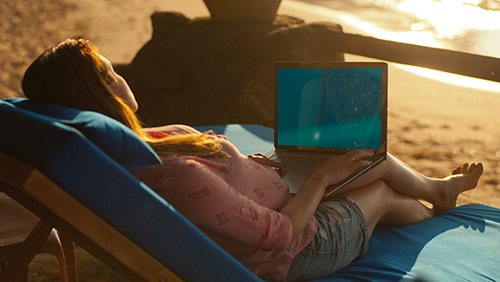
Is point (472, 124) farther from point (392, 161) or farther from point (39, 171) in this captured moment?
point (39, 171)

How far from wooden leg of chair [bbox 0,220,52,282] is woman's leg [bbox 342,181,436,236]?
101 cm

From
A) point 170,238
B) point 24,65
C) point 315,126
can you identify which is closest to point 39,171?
point 170,238

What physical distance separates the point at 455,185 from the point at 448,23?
660cm

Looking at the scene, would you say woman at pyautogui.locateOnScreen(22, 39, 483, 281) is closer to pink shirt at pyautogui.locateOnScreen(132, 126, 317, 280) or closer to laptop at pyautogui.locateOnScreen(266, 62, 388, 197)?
pink shirt at pyautogui.locateOnScreen(132, 126, 317, 280)

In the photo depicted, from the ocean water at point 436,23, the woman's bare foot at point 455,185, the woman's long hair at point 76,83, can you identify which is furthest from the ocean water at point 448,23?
the woman's long hair at point 76,83

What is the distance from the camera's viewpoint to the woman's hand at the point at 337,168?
1.47m

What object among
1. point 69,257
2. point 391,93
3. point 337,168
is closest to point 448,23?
point 391,93

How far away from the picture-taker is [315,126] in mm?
2119

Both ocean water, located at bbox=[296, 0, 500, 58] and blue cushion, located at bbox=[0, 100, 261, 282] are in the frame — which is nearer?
blue cushion, located at bbox=[0, 100, 261, 282]

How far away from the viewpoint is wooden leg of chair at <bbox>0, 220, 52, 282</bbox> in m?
1.16

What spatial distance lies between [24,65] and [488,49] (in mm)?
6798

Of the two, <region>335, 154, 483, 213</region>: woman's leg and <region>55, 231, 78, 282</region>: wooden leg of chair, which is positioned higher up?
<region>335, 154, 483, 213</region>: woman's leg

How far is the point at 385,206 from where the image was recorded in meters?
1.81

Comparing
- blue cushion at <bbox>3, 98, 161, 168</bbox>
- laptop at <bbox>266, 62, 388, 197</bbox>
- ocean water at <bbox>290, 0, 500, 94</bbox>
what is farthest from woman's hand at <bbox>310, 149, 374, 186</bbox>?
ocean water at <bbox>290, 0, 500, 94</bbox>
